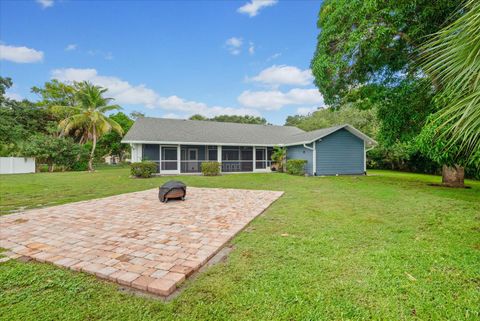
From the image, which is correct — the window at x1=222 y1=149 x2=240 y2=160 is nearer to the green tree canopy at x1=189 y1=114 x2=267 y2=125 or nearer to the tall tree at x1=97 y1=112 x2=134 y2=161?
the tall tree at x1=97 y1=112 x2=134 y2=161

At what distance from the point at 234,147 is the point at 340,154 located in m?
8.19

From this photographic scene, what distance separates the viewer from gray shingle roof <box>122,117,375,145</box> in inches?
610

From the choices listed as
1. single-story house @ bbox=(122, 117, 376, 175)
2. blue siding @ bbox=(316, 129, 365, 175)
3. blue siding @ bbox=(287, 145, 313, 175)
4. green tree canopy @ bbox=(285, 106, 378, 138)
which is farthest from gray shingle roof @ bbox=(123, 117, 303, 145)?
green tree canopy @ bbox=(285, 106, 378, 138)

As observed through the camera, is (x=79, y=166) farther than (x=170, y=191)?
Yes

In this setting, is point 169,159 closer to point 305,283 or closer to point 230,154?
point 230,154

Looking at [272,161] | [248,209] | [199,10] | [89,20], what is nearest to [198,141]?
[272,161]

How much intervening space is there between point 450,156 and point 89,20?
55.3 feet

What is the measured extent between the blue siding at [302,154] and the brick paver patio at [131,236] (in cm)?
970

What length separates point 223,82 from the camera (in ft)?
76.9

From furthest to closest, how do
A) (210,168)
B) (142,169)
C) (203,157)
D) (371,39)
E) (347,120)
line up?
(347,120) → (203,157) → (210,168) → (142,169) → (371,39)

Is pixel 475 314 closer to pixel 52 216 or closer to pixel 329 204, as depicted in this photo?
pixel 329 204

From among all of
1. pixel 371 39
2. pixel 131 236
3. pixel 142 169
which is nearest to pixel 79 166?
pixel 142 169

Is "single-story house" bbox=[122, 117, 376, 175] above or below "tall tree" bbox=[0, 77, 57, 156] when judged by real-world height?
below

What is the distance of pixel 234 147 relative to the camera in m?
18.6
